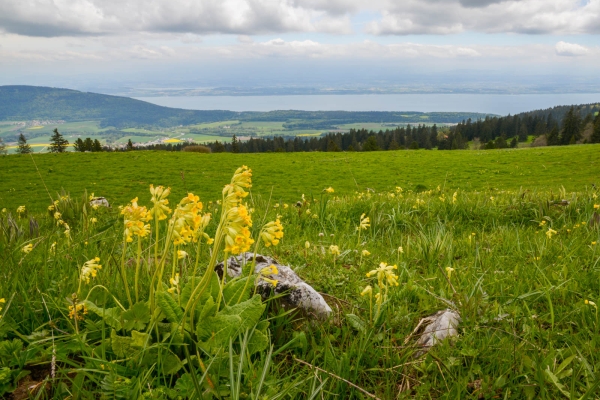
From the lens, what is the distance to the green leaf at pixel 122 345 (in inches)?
81.0

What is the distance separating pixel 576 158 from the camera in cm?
3969

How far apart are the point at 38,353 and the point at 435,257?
141 inches

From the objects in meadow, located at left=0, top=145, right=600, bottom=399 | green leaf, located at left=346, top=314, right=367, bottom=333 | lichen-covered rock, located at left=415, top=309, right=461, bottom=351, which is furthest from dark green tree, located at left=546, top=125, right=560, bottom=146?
green leaf, located at left=346, top=314, right=367, bottom=333

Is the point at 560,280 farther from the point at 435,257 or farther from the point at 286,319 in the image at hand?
the point at 286,319

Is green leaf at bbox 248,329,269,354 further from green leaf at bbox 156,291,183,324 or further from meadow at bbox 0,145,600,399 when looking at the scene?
green leaf at bbox 156,291,183,324

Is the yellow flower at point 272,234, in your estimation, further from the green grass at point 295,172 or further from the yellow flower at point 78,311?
the green grass at point 295,172

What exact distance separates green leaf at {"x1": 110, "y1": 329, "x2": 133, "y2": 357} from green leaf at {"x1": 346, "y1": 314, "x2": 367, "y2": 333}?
1.38m

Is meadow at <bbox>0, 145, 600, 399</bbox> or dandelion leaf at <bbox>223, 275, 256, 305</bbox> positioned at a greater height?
dandelion leaf at <bbox>223, 275, 256, 305</bbox>

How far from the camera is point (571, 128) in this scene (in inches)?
3708

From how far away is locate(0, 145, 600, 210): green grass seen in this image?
2978 cm

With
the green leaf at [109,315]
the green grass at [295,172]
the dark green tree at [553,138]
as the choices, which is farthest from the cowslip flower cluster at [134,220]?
the dark green tree at [553,138]

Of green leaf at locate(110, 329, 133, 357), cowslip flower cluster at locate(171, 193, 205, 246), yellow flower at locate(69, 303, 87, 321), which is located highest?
cowslip flower cluster at locate(171, 193, 205, 246)

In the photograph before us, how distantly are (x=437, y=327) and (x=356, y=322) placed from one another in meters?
0.57

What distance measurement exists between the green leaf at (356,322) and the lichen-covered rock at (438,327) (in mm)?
386
